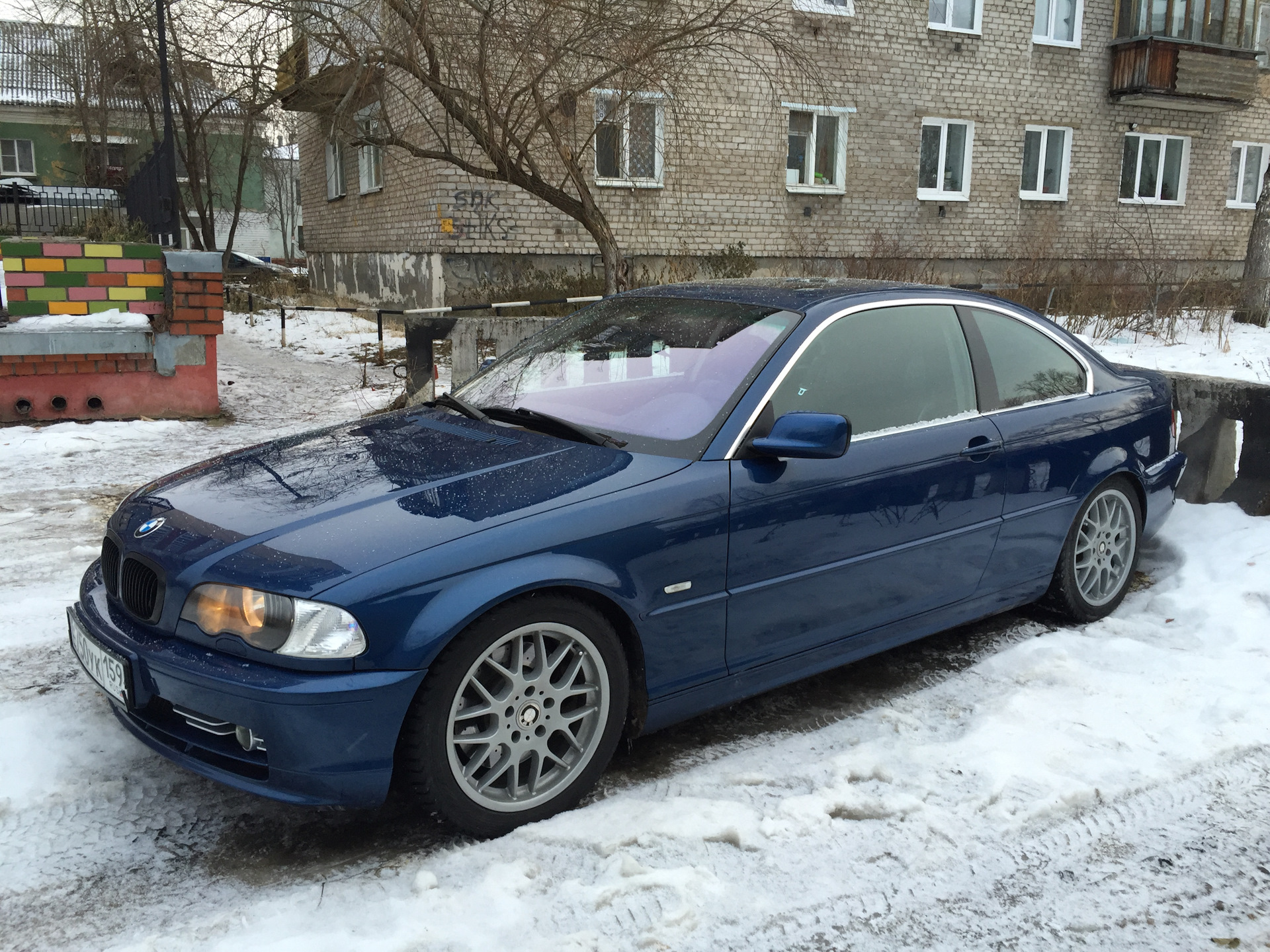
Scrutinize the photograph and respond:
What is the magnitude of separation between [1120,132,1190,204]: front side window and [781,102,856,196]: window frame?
696cm

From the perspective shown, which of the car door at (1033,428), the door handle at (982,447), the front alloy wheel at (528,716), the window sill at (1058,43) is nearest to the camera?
the front alloy wheel at (528,716)

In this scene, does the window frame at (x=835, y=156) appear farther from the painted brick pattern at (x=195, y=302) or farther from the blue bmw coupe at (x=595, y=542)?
the blue bmw coupe at (x=595, y=542)

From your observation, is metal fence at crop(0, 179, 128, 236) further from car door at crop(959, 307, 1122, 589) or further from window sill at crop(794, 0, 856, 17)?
window sill at crop(794, 0, 856, 17)

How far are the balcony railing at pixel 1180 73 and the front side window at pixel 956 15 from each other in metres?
3.48

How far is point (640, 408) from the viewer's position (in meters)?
3.54

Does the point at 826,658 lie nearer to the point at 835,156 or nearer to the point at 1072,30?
the point at 835,156

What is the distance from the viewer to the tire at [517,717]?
8.91 ft

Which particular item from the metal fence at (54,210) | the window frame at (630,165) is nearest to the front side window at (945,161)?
the window frame at (630,165)

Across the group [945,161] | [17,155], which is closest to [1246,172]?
[945,161]

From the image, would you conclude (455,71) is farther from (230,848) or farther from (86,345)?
(230,848)

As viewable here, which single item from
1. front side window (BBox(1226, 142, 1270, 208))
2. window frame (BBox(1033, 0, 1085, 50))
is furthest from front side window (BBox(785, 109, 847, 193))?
front side window (BBox(1226, 142, 1270, 208))

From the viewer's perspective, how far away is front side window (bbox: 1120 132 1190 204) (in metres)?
21.9

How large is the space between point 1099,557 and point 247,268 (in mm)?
30467

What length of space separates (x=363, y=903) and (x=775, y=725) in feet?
5.23
